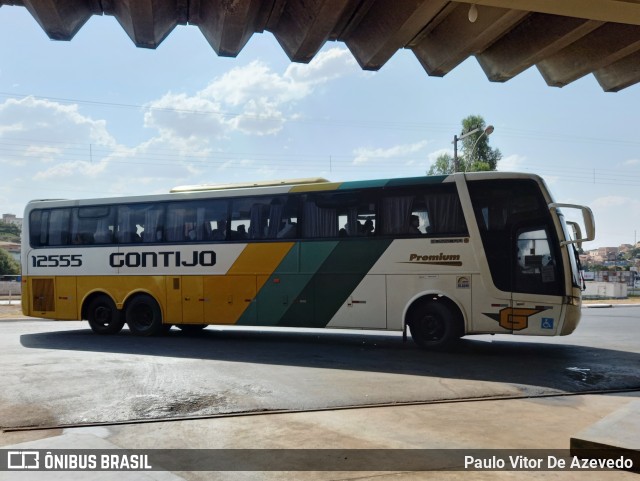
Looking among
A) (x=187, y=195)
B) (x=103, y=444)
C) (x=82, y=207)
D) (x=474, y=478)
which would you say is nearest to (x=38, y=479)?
(x=103, y=444)

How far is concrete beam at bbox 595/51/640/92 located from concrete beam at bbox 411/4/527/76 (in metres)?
1.82

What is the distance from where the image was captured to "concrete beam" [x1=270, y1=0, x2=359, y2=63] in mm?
5254

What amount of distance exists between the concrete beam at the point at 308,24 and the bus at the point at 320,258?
6281 mm

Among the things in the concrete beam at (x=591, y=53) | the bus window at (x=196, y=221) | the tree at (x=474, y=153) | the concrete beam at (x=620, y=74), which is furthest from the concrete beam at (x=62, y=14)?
the tree at (x=474, y=153)

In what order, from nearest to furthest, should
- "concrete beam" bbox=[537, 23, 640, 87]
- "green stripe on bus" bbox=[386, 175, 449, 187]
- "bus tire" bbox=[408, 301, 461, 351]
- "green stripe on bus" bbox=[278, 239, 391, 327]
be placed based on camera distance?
"concrete beam" bbox=[537, 23, 640, 87]
"bus tire" bbox=[408, 301, 461, 351]
"green stripe on bus" bbox=[386, 175, 449, 187]
"green stripe on bus" bbox=[278, 239, 391, 327]

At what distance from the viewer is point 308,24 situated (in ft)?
18.0

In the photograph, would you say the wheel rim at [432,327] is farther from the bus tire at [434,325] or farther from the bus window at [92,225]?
the bus window at [92,225]

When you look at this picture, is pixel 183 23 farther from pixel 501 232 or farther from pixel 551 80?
pixel 501 232

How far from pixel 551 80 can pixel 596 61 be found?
60cm

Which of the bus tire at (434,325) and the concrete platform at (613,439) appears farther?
the bus tire at (434,325)

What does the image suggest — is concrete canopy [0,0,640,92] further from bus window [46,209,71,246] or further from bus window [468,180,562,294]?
bus window [46,209,71,246]

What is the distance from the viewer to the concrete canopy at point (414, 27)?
5.18 m

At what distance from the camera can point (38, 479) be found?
459cm

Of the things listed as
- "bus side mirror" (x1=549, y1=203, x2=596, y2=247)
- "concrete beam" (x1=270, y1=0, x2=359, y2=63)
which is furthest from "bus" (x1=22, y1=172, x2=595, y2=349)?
"concrete beam" (x1=270, y1=0, x2=359, y2=63)
